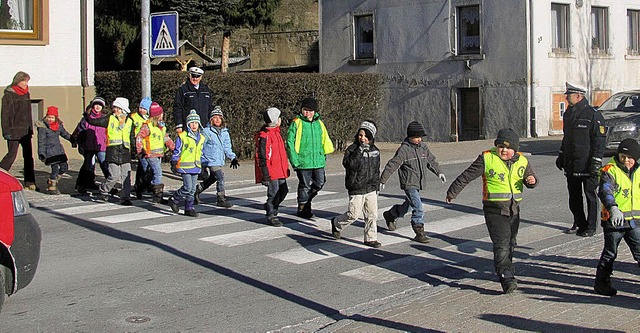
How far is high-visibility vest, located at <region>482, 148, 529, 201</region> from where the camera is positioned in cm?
775

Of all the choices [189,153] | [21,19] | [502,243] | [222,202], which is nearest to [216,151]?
[222,202]

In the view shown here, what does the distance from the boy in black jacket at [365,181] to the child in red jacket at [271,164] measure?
151 cm

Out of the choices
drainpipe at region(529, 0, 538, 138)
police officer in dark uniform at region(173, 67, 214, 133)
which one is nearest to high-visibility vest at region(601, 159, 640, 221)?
police officer in dark uniform at region(173, 67, 214, 133)

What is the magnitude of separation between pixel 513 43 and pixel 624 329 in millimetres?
22870

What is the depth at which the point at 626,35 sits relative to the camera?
A: 31.8 meters

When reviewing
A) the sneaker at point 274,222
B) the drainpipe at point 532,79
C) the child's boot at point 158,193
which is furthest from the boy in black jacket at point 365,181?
the drainpipe at point 532,79

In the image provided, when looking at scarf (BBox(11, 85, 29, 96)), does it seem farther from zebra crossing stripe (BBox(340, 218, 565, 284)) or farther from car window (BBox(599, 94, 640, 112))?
car window (BBox(599, 94, 640, 112))

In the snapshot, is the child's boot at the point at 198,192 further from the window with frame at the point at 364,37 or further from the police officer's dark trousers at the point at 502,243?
the window with frame at the point at 364,37

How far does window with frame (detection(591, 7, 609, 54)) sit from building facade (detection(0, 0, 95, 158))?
1891cm

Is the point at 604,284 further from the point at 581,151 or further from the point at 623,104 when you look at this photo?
the point at 623,104

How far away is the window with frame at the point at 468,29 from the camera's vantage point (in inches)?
1157

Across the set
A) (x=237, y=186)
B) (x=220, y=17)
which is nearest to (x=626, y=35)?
(x=220, y=17)

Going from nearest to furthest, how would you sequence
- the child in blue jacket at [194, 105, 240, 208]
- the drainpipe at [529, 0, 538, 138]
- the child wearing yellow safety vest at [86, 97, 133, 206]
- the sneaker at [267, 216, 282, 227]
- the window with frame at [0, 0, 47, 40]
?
the sneaker at [267, 216, 282, 227], the child in blue jacket at [194, 105, 240, 208], the child wearing yellow safety vest at [86, 97, 133, 206], the window with frame at [0, 0, 47, 40], the drainpipe at [529, 0, 538, 138]

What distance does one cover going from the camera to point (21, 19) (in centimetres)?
1819
